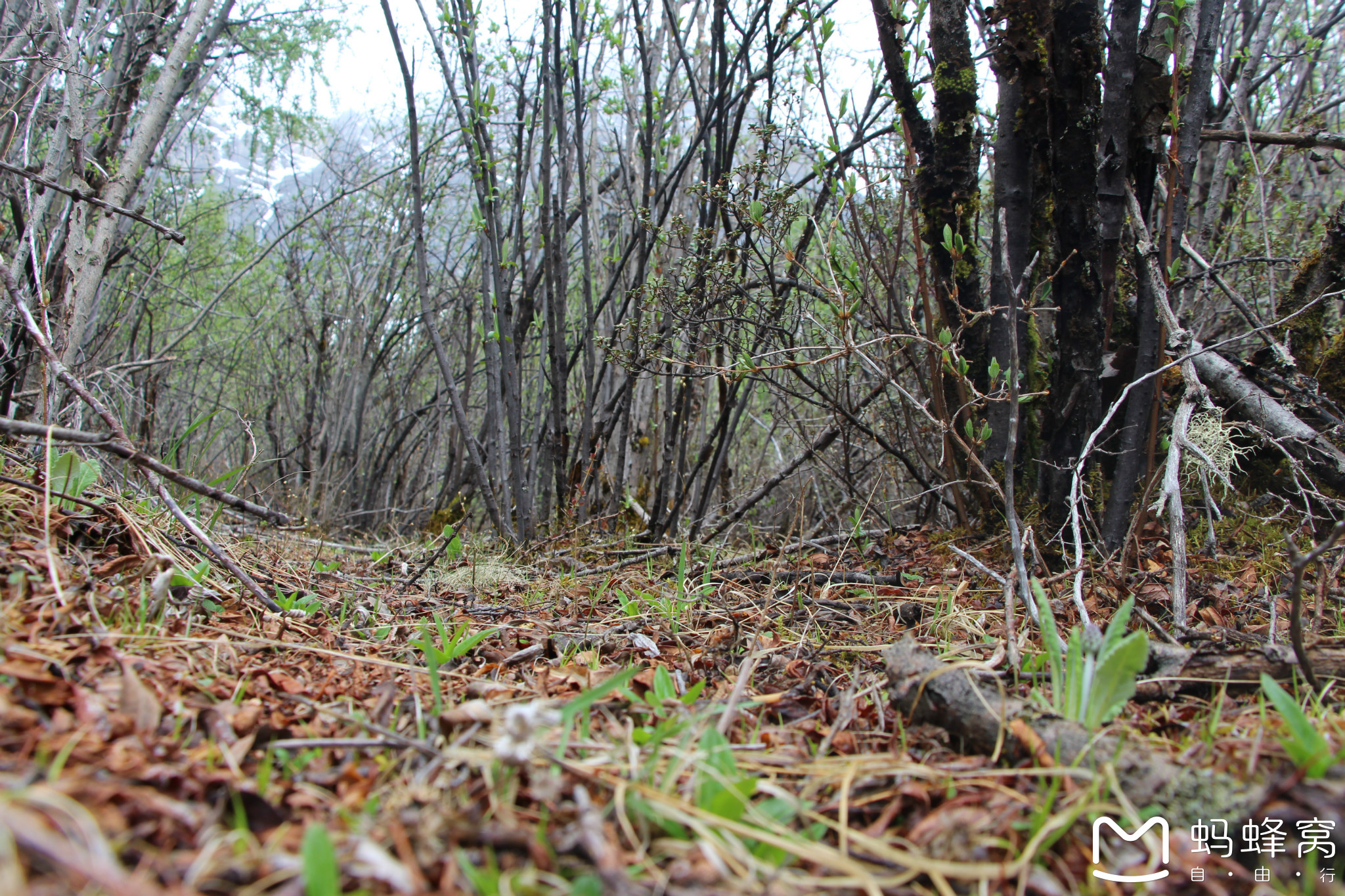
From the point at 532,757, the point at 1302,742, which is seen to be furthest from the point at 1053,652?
the point at 532,757

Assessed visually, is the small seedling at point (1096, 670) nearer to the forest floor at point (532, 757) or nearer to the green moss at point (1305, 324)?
the forest floor at point (532, 757)

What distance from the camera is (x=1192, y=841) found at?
86 centimetres

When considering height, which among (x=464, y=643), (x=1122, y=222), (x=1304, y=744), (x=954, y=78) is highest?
(x=954, y=78)

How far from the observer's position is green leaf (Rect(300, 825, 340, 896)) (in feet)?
2.09

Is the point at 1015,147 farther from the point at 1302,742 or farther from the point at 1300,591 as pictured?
the point at 1302,742

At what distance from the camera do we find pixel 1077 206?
227cm

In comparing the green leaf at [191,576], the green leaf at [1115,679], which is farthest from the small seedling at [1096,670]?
the green leaf at [191,576]

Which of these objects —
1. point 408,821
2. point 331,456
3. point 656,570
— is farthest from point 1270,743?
point 331,456

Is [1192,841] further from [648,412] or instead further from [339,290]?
[339,290]

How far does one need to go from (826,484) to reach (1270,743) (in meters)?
3.95

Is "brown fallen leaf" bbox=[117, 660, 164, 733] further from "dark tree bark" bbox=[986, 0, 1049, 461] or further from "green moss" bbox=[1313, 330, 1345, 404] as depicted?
"green moss" bbox=[1313, 330, 1345, 404]

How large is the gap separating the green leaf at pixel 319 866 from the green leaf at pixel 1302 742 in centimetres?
109

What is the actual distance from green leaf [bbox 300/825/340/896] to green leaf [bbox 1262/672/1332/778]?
1.09 meters

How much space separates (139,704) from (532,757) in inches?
22.0
